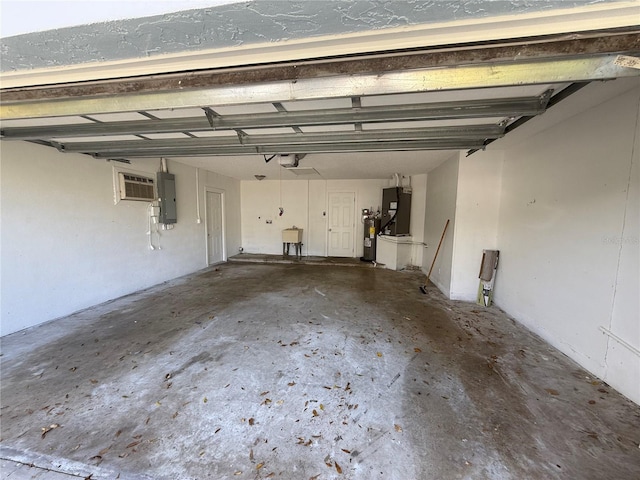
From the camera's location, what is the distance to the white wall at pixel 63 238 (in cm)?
290

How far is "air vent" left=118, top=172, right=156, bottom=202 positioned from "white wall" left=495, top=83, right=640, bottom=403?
561 cm

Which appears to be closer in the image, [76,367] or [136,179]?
[76,367]

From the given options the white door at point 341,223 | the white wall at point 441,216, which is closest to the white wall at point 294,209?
the white door at point 341,223

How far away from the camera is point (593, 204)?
2348 millimetres

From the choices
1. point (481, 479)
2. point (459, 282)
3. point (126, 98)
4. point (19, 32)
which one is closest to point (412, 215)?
Answer: point (459, 282)

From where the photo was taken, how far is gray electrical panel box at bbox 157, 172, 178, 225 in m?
4.71

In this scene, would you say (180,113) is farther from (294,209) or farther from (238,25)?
(294,209)

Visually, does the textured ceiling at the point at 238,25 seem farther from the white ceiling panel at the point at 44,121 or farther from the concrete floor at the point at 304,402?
the concrete floor at the point at 304,402

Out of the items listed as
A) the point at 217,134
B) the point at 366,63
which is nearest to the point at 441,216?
the point at 217,134

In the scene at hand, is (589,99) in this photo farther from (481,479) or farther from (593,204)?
(481,479)

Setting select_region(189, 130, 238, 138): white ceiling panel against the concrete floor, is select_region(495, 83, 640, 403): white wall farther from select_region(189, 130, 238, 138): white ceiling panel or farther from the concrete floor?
select_region(189, 130, 238, 138): white ceiling panel

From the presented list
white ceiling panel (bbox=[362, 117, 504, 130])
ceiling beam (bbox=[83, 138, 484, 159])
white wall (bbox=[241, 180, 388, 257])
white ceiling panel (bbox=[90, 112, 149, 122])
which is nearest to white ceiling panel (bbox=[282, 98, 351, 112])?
white ceiling panel (bbox=[362, 117, 504, 130])

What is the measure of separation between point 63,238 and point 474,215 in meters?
5.86

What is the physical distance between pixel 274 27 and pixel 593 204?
10.1 ft
